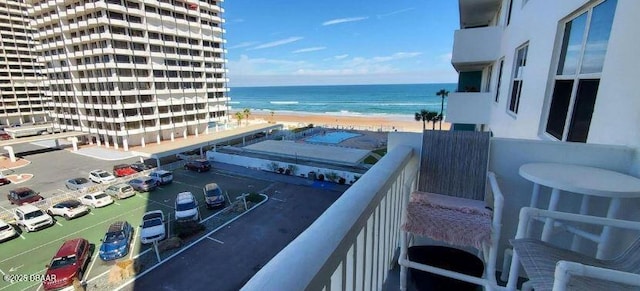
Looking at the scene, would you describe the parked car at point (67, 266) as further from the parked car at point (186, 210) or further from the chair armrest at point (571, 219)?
the chair armrest at point (571, 219)

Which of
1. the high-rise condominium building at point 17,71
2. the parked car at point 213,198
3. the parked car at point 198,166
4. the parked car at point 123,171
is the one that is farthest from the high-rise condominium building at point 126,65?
the parked car at point 213,198

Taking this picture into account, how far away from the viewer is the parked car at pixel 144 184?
15289mm

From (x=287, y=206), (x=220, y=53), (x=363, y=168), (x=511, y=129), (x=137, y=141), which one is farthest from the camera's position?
(x=220, y=53)

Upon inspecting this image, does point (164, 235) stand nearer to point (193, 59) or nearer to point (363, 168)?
point (363, 168)

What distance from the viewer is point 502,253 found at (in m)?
2.73

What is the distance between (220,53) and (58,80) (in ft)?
54.6

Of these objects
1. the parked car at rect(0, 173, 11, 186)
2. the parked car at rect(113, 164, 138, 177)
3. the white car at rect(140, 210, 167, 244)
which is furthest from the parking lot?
the parked car at rect(113, 164, 138, 177)

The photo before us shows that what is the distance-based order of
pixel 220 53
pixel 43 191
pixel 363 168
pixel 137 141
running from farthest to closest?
1. pixel 220 53
2. pixel 137 141
3. pixel 363 168
4. pixel 43 191

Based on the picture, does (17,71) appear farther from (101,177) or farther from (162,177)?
(162,177)

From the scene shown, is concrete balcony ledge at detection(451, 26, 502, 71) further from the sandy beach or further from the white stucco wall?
the sandy beach

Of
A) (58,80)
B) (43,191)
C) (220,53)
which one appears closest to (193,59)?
(220,53)

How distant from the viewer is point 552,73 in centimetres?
368

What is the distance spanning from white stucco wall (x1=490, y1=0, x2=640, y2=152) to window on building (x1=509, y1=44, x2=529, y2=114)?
0.16 meters

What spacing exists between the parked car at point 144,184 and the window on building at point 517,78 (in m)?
17.0
